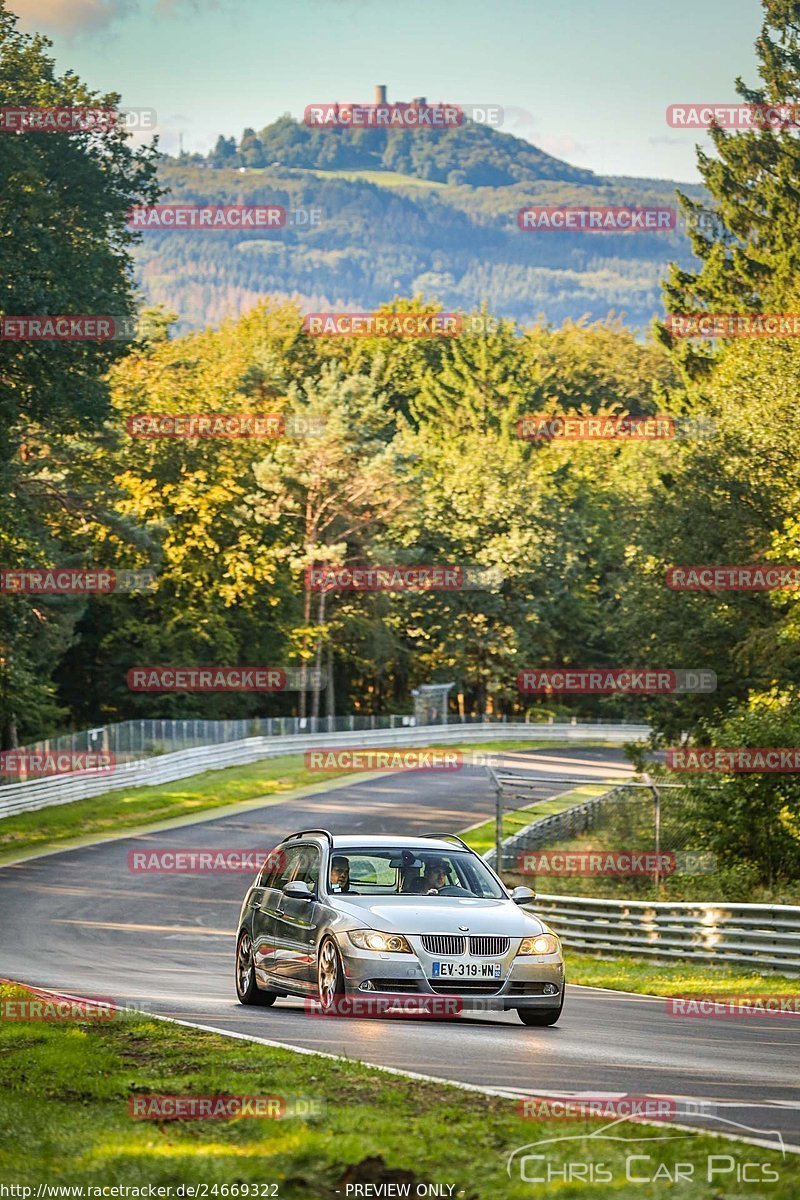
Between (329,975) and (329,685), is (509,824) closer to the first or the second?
(329,975)

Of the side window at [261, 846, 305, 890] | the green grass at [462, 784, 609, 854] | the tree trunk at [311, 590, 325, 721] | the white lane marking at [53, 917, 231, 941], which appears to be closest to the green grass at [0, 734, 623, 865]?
the green grass at [462, 784, 609, 854]

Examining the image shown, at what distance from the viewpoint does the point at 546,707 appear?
9888 centimetres

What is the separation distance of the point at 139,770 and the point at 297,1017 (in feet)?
138

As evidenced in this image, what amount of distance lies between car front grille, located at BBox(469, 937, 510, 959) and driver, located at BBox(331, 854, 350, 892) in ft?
4.73

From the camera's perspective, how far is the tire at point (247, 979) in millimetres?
15727

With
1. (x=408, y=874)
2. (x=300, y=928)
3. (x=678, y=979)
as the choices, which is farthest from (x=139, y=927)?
(x=408, y=874)

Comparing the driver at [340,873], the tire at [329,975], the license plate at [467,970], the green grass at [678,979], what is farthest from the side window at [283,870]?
the green grass at [678,979]

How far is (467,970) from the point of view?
43.9ft

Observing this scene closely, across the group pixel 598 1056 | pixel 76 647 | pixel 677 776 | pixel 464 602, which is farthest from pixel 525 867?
pixel 464 602

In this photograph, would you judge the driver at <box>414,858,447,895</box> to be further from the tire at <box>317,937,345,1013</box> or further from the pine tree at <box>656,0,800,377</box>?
the pine tree at <box>656,0,800,377</box>

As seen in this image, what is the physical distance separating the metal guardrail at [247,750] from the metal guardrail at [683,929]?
22302 mm

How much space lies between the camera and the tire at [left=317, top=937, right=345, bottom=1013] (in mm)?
13594

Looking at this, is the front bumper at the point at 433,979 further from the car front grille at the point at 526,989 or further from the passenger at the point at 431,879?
the passenger at the point at 431,879

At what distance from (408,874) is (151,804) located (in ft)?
126
